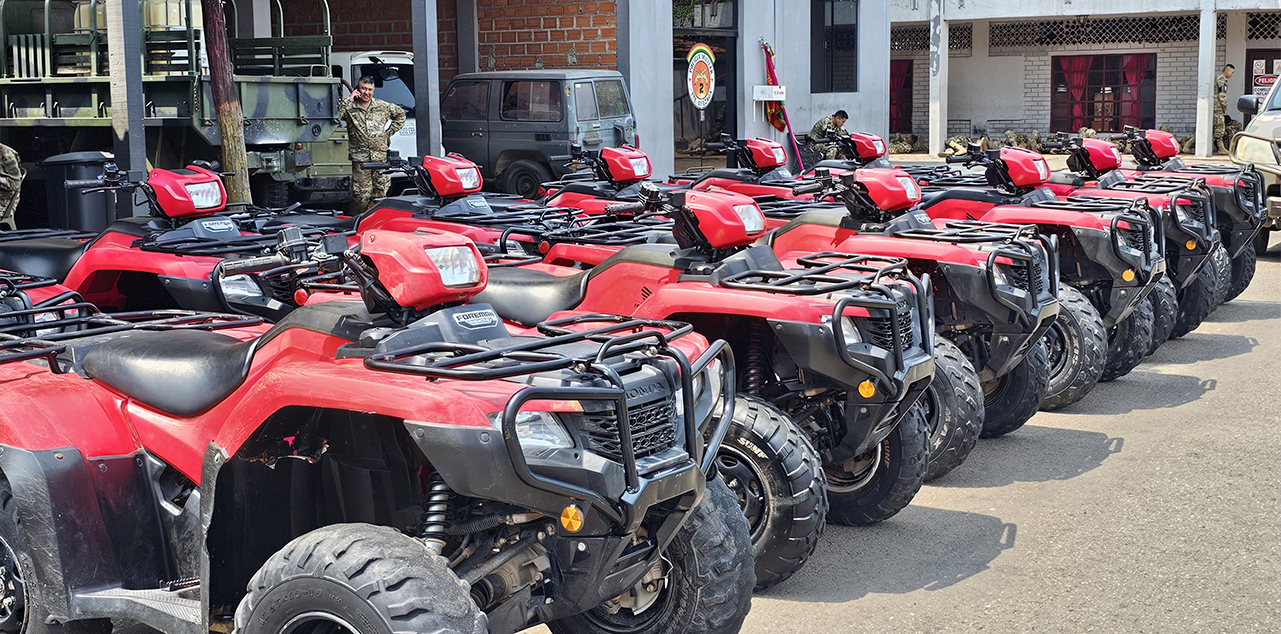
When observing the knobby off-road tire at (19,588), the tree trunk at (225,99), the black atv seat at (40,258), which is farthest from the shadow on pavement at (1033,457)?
the tree trunk at (225,99)

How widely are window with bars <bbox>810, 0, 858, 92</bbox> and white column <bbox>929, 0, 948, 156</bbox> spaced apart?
322 inches

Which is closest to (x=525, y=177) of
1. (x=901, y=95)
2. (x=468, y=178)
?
(x=468, y=178)

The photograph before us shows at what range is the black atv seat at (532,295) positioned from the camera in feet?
17.6

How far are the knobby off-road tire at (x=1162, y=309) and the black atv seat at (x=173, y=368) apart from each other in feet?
22.0

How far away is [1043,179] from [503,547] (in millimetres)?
6484

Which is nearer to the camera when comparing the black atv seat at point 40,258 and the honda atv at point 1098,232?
the black atv seat at point 40,258

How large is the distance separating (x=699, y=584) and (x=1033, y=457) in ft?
11.6

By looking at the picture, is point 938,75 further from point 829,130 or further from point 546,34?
point 829,130

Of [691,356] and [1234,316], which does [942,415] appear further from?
[1234,316]

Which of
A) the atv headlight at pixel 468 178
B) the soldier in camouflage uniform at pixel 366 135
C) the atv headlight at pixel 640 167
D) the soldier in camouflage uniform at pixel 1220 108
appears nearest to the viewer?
the atv headlight at pixel 468 178

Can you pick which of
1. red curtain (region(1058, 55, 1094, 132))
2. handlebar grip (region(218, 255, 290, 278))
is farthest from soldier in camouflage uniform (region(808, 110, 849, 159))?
red curtain (region(1058, 55, 1094, 132))

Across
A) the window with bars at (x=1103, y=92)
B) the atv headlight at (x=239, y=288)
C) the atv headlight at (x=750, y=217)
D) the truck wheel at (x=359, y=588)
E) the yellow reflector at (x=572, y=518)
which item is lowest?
the truck wheel at (x=359, y=588)

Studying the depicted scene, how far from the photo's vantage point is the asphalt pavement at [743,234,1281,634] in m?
4.59

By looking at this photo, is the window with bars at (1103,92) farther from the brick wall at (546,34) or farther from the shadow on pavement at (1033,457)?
the shadow on pavement at (1033,457)
